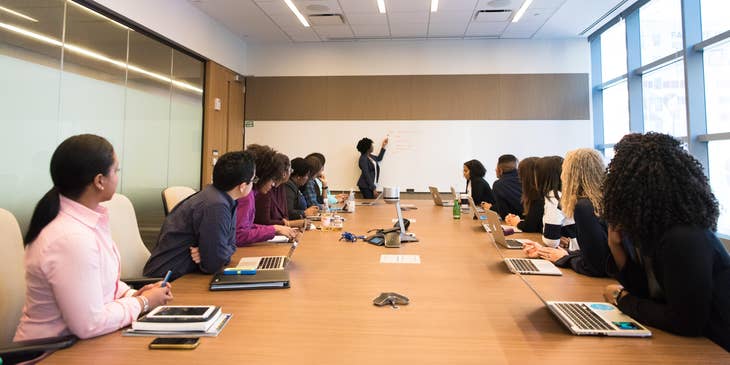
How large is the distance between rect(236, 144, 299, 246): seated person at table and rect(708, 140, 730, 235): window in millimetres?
4157

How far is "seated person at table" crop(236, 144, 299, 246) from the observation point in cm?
245

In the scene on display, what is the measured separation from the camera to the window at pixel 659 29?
436cm

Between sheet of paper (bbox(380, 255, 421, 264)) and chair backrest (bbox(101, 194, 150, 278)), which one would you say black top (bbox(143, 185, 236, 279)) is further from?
sheet of paper (bbox(380, 255, 421, 264))

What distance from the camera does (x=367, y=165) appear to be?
6520 mm

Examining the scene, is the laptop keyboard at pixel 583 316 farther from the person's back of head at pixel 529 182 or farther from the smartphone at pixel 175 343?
the person's back of head at pixel 529 182

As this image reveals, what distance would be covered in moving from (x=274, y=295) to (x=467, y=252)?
1211 millimetres

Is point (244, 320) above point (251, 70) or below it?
below

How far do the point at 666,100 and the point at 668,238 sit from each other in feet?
15.2

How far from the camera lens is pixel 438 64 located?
21.8 feet

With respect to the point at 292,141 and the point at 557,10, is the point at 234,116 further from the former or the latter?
the point at 557,10

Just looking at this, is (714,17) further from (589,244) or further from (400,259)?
(400,259)

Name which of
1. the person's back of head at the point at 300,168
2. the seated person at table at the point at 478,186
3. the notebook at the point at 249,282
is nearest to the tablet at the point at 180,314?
the notebook at the point at 249,282

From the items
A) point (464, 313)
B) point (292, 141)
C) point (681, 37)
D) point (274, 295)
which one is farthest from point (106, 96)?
point (681, 37)

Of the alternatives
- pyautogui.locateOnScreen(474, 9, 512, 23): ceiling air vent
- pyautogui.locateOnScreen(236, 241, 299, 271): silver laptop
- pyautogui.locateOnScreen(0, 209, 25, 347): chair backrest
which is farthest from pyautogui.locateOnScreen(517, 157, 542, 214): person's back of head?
pyautogui.locateOnScreen(474, 9, 512, 23): ceiling air vent
